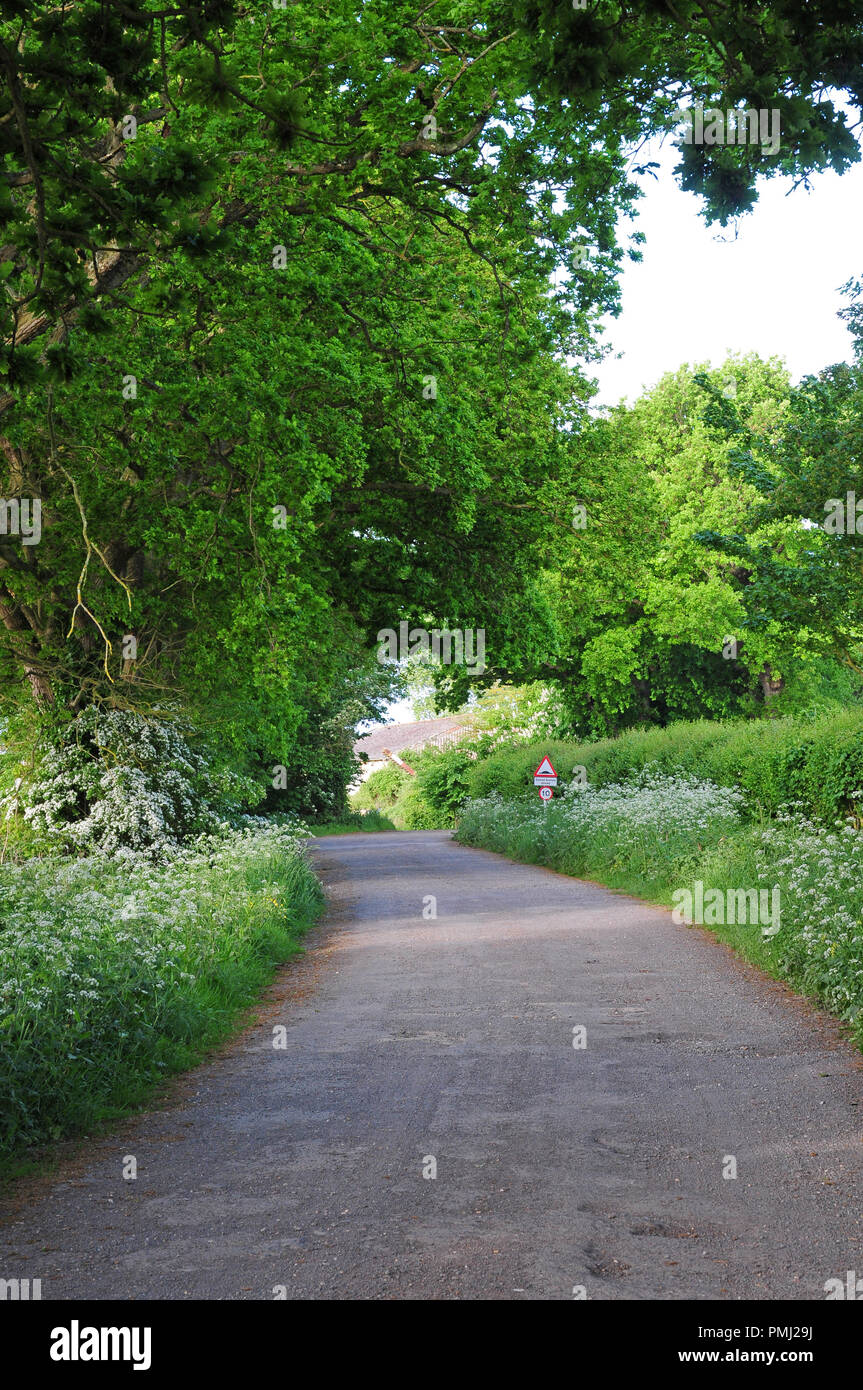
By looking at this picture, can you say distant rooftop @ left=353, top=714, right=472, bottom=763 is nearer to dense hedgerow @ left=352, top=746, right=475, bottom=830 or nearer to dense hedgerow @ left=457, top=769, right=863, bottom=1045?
dense hedgerow @ left=352, top=746, right=475, bottom=830

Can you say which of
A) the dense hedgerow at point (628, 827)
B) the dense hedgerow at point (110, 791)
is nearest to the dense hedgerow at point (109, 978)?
the dense hedgerow at point (110, 791)

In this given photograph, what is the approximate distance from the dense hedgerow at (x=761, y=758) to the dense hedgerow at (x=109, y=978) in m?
8.32

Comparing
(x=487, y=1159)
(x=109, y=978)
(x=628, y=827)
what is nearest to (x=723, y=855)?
(x=628, y=827)

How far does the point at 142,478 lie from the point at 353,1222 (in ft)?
41.0

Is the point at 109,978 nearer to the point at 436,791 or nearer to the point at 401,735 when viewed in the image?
the point at 436,791

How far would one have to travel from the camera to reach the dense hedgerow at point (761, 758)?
16672 mm

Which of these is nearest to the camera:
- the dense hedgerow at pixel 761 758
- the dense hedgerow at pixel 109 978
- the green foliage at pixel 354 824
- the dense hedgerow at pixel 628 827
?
the dense hedgerow at pixel 109 978

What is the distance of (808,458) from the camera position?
16.4 metres

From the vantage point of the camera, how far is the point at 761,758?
794 inches

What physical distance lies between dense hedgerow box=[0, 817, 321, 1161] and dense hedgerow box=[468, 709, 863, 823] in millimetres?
8323

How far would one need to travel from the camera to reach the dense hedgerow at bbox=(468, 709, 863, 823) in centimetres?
1667

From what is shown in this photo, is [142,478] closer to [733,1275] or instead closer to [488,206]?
[488,206]

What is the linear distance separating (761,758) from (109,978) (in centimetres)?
1464

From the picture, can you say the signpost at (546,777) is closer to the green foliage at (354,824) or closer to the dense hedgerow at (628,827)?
the dense hedgerow at (628,827)
